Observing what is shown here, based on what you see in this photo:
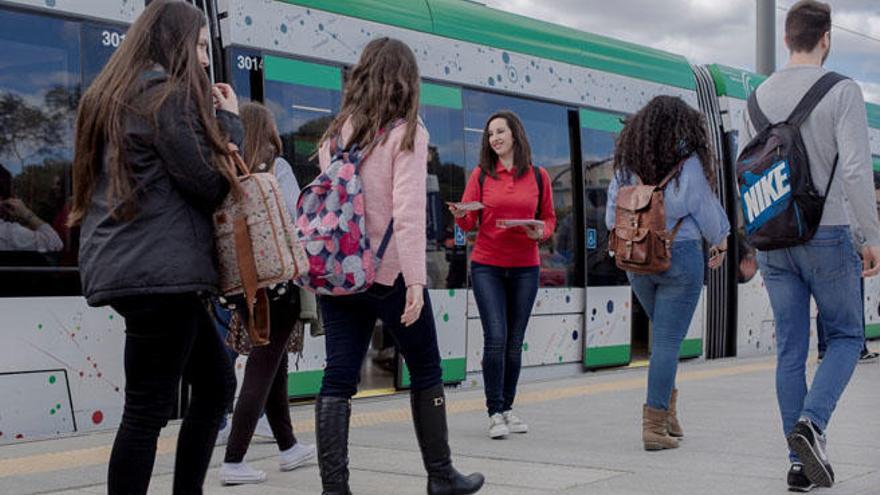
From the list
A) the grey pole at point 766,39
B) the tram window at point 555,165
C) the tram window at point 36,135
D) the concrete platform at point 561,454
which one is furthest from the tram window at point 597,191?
the grey pole at point 766,39

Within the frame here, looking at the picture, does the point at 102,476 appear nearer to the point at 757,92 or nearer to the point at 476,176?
the point at 476,176

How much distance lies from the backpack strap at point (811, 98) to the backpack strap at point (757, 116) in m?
0.13

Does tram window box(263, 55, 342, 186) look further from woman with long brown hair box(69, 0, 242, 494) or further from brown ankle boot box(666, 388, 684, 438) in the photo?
woman with long brown hair box(69, 0, 242, 494)

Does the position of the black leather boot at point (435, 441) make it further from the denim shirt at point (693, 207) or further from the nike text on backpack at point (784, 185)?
the denim shirt at point (693, 207)

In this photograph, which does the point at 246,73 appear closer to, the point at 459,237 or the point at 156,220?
the point at 459,237

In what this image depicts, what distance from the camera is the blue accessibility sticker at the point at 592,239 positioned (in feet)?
31.6

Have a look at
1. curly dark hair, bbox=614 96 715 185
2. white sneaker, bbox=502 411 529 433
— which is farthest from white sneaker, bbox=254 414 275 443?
curly dark hair, bbox=614 96 715 185

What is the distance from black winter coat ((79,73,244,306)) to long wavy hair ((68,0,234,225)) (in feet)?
0.07

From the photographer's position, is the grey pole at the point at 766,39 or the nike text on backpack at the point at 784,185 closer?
the nike text on backpack at the point at 784,185

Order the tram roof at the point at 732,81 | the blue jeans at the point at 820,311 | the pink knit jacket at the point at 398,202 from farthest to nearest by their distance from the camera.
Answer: the tram roof at the point at 732,81
the blue jeans at the point at 820,311
the pink knit jacket at the point at 398,202

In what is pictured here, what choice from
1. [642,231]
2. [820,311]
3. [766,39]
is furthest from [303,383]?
[766,39]

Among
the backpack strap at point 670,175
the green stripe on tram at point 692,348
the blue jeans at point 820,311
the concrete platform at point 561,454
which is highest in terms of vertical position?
the backpack strap at point 670,175

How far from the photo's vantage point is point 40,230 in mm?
5785

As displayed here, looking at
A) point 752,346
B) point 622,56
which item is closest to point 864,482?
point 622,56
